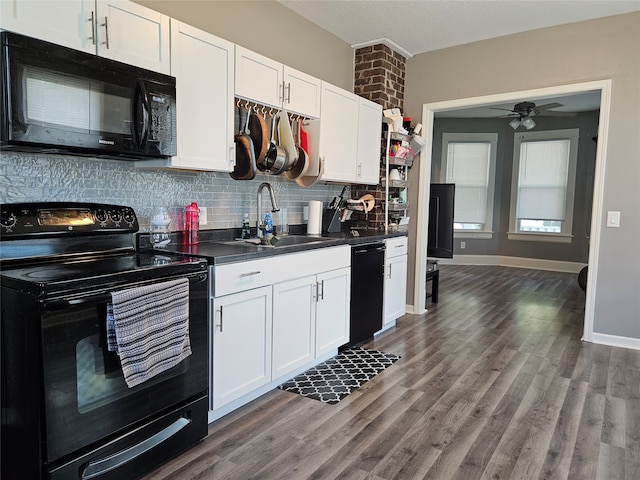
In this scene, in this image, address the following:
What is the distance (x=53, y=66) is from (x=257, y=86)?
1264 millimetres

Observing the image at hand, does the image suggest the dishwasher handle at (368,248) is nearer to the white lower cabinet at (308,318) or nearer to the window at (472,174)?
the white lower cabinet at (308,318)

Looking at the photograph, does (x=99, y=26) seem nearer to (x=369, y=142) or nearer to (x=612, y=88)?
(x=369, y=142)

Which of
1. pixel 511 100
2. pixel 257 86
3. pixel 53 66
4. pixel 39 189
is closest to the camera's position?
pixel 53 66

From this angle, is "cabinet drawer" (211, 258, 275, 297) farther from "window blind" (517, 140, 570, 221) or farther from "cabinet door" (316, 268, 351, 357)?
"window blind" (517, 140, 570, 221)

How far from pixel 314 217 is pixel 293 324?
1204 mm

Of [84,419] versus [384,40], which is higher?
[384,40]

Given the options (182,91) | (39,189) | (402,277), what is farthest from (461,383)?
(39,189)

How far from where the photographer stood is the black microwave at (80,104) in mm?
1652

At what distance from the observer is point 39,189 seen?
2.03m

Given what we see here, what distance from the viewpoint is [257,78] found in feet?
9.13

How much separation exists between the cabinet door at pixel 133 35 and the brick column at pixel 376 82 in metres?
2.42

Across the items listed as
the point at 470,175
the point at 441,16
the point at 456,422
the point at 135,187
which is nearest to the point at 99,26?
the point at 135,187

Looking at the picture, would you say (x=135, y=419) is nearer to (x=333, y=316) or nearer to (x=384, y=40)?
(x=333, y=316)

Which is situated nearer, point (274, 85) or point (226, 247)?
point (226, 247)
